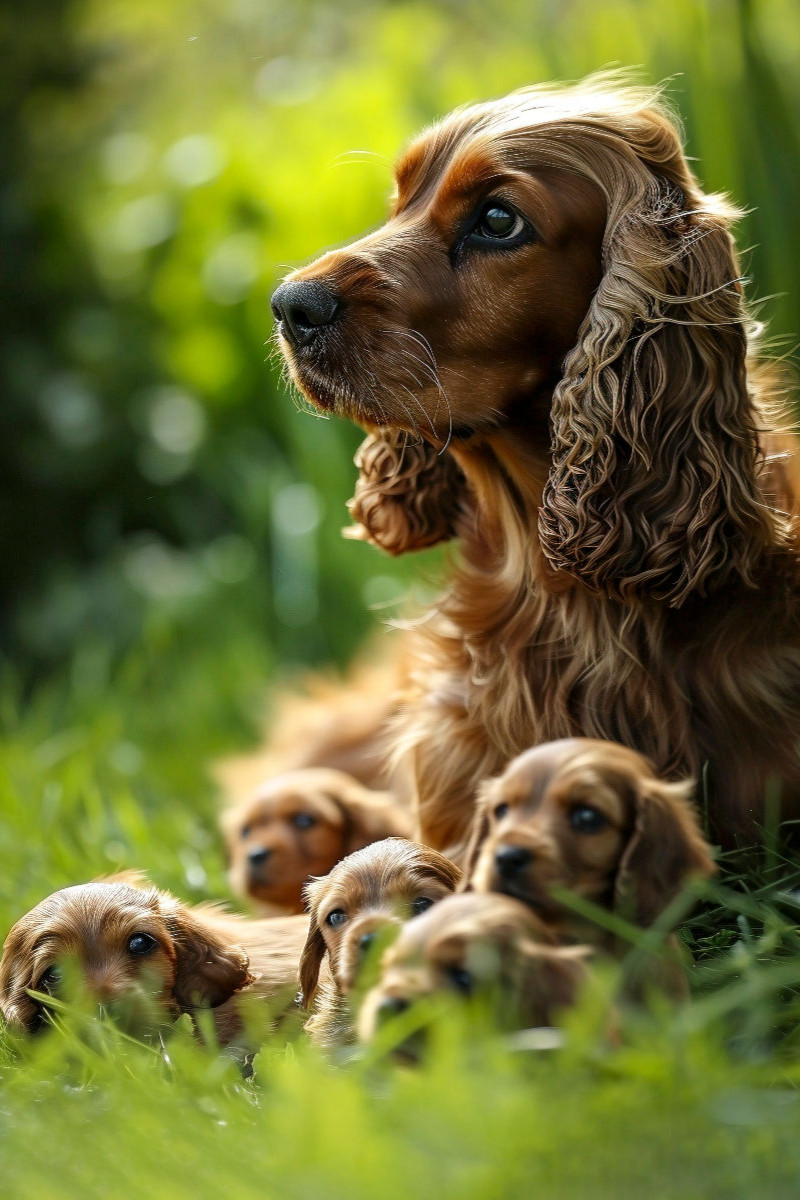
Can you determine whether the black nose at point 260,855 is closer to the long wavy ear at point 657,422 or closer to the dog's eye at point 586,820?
the long wavy ear at point 657,422

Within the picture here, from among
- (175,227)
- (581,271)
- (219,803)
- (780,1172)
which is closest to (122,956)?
(780,1172)

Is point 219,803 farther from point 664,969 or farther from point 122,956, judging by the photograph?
point 664,969

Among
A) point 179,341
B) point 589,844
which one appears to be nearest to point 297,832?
point 589,844

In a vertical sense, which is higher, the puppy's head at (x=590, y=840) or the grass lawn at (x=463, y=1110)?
the puppy's head at (x=590, y=840)

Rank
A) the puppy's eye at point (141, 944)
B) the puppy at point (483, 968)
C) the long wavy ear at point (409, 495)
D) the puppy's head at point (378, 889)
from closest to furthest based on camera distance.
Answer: the puppy at point (483, 968) < the puppy's head at point (378, 889) < the puppy's eye at point (141, 944) < the long wavy ear at point (409, 495)

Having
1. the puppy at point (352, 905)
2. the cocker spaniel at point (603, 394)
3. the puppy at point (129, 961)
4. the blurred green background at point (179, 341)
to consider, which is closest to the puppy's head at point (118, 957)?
the puppy at point (129, 961)

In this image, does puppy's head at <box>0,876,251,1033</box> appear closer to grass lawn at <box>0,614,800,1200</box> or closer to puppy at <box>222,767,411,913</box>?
grass lawn at <box>0,614,800,1200</box>

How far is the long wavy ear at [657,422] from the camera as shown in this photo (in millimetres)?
2615

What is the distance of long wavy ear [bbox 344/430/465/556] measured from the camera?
10.6 feet

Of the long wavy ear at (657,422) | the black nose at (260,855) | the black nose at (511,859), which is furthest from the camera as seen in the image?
the black nose at (260,855)

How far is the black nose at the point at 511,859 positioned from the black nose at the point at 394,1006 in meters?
0.23

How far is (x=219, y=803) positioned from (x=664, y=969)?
2493 millimetres

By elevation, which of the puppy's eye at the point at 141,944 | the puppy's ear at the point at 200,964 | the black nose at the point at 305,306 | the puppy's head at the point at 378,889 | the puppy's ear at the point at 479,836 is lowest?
the puppy's ear at the point at 200,964

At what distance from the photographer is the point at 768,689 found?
2688mm
